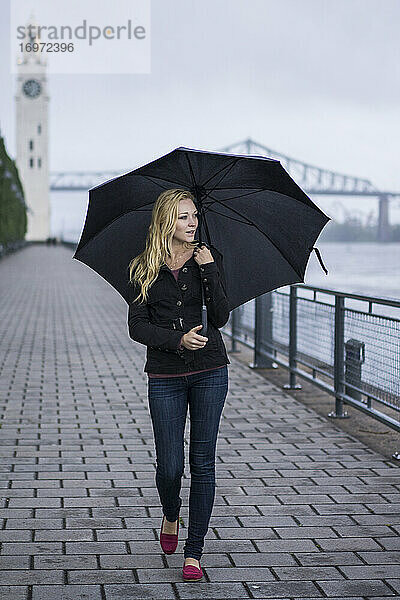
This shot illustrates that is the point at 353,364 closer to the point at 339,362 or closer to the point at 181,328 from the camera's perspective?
the point at 339,362

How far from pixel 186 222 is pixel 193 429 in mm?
834

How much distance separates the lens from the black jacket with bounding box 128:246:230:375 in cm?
405

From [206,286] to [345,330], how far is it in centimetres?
407

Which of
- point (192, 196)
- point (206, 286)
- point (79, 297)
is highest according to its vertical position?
point (192, 196)

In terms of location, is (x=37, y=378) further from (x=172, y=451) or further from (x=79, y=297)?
(x=79, y=297)

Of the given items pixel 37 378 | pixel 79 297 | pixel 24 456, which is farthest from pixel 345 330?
pixel 79 297

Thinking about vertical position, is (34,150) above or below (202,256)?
above

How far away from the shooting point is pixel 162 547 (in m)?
4.50

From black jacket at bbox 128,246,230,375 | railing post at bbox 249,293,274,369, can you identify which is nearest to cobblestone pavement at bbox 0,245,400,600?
railing post at bbox 249,293,274,369

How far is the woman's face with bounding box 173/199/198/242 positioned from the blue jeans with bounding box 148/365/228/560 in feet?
1.74

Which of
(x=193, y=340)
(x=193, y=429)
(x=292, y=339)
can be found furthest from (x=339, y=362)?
(x=193, y=340)

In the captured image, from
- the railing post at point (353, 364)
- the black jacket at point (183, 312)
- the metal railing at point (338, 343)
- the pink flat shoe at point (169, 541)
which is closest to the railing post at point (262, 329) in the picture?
the metal railing at point (338, 343)

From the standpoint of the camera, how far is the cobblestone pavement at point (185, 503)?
14.1 ft

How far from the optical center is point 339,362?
804 cm
